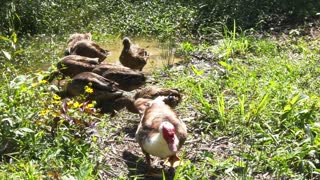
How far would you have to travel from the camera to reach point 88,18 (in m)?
11.0

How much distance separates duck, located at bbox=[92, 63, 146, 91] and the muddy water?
131 centimetres

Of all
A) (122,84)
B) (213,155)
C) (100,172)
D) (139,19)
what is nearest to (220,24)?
(139,19)

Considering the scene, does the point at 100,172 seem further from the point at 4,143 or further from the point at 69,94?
the point at 69,94

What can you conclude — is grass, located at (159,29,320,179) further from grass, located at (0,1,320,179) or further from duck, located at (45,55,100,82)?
duck, located at (45,55,100,82)

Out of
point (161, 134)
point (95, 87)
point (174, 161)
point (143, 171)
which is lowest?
point (143, 171)

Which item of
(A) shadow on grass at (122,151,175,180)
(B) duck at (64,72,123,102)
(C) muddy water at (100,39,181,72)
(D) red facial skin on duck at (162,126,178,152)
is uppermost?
(D) red facial skin on duck at (162,126,178,152)

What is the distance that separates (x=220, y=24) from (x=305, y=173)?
18.2 feet

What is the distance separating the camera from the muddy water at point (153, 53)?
8.95 meters

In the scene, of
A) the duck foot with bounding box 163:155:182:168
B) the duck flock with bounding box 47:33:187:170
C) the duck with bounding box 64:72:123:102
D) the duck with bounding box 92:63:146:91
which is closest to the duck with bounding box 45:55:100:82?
the duck flock with bounding box 47:33:187:170

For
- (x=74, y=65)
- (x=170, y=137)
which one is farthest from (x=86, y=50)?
(x=170, y=137)

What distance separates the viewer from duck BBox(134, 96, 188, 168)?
5.12 m

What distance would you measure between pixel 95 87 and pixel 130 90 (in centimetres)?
61

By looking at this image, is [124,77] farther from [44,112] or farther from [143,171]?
[143,171]

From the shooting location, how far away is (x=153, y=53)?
31.5 ft
